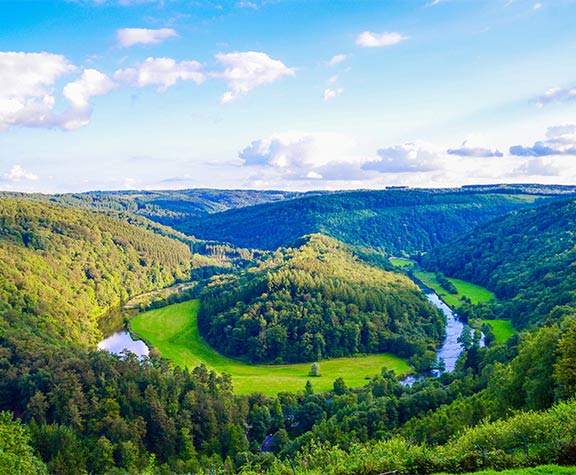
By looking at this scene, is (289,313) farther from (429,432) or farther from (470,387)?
(429,432)

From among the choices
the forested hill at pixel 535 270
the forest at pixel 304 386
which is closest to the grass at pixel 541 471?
the forest at pixel 304 386

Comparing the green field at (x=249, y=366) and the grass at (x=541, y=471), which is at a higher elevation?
the grass at (x=541, y=471)

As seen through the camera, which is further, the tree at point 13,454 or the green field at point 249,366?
the green field at point 249,366

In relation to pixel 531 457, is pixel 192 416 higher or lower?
lower

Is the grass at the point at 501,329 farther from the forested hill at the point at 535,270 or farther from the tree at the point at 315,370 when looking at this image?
the tree at the point at 315,370

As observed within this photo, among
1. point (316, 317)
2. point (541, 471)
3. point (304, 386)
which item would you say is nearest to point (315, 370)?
point (304, 386)

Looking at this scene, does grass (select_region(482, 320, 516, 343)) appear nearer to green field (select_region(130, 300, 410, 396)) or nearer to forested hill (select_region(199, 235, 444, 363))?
forested hill (select_region(199, 235, 444, 363))

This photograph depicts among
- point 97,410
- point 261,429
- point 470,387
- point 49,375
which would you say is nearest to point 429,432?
point 470,387
